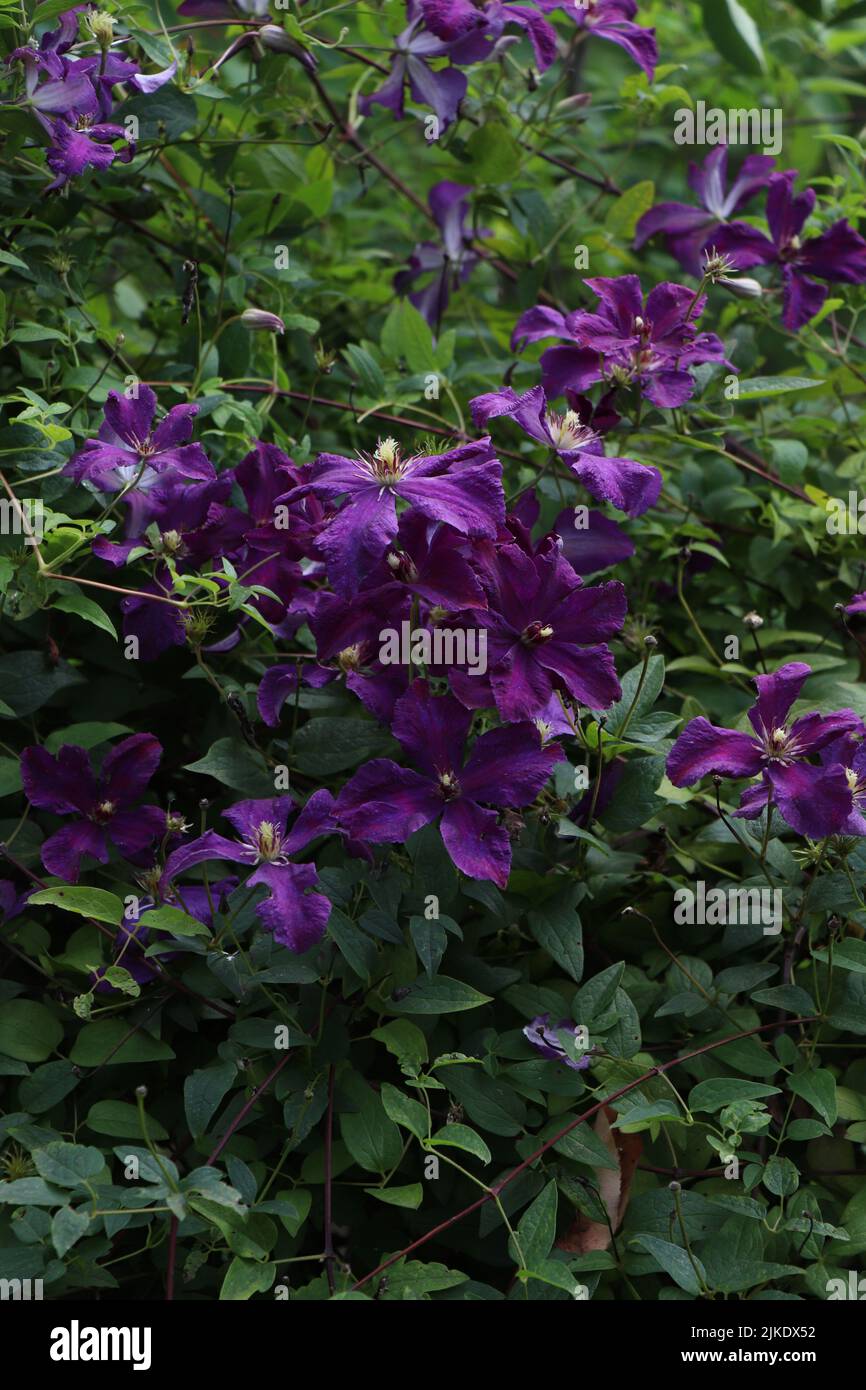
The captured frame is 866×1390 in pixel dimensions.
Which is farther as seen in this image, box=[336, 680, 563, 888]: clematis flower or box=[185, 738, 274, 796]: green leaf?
box=[185, 738, 274, 796]: green leaf

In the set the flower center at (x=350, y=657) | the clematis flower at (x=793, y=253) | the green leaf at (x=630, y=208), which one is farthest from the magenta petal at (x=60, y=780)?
the green leaf at (x=630, y=208)

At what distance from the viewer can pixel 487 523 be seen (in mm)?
933

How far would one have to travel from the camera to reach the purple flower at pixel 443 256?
155cm

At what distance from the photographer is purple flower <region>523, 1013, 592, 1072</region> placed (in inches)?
39.9

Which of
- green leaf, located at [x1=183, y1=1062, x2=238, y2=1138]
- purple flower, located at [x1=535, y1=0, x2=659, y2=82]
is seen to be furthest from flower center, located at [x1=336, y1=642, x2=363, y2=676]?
purple flower, located at [x1=535, y1=0, x2=659, y2=82]

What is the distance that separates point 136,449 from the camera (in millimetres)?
1118

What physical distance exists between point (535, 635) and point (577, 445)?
0.21m

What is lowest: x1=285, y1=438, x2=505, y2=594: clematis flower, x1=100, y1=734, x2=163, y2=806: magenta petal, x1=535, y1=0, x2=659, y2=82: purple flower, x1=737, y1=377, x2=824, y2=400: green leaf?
x1=100, y1=734, x2=163, y2=806: magenta petal

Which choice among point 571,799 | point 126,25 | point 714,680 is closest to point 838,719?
point 571,799

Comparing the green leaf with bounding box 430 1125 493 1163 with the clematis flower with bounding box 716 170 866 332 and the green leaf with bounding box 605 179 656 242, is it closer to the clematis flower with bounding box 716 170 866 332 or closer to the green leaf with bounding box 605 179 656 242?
the clematis flower with bounding box 716 170 866 332

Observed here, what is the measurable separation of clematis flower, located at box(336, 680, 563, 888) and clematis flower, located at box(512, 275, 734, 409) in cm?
35

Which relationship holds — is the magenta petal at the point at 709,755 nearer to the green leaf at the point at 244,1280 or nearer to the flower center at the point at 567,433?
the flower center at the point at 567,433
